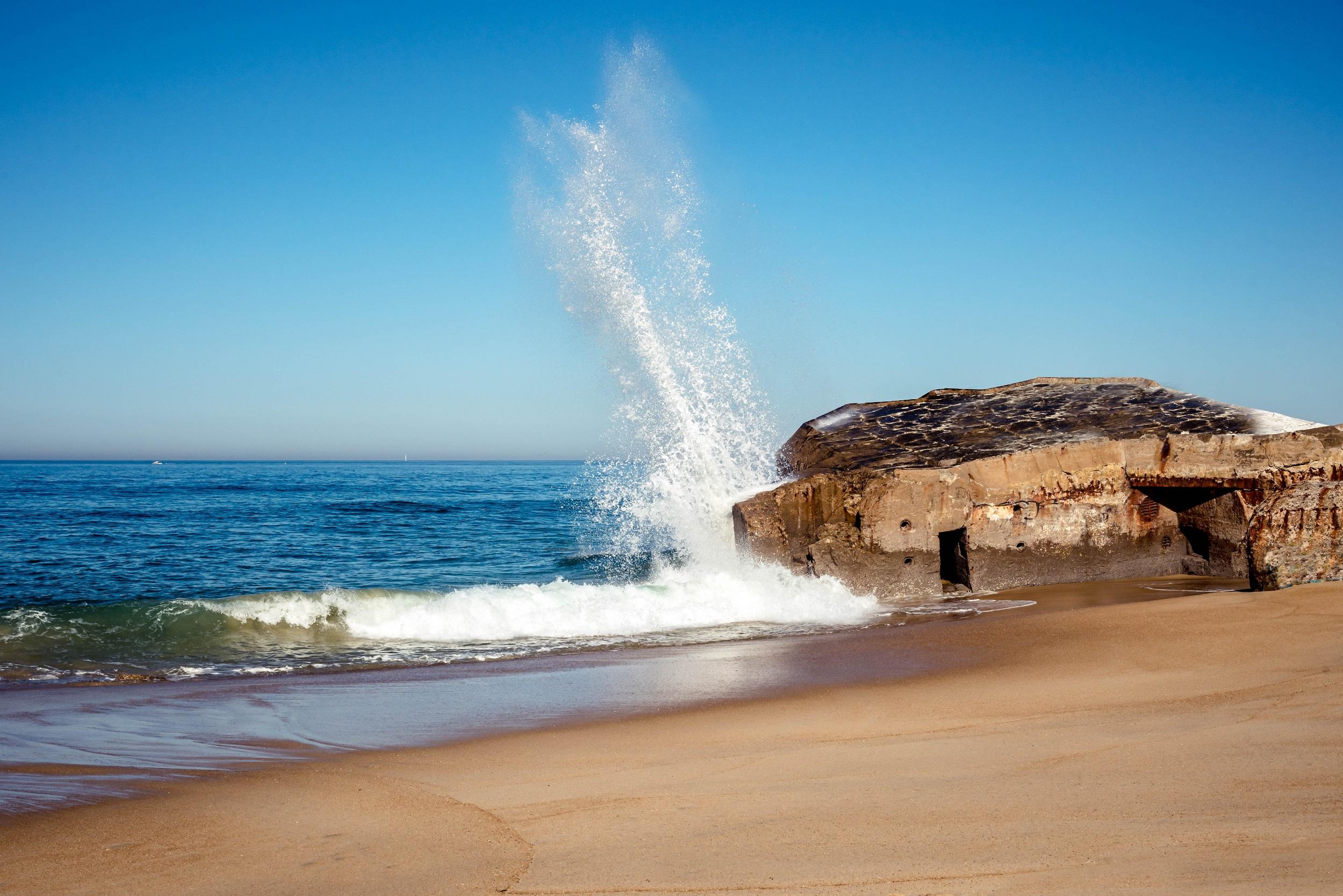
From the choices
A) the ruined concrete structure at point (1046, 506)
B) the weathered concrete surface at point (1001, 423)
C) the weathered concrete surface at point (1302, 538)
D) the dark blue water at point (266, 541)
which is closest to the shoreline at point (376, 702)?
the ruined concrete structure at point (1046, 506)

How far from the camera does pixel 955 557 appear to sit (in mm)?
10000

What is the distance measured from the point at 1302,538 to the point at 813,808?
20.6 ft

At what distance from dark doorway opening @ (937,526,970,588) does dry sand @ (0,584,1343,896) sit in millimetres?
4343

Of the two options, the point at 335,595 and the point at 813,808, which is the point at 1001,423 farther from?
the point at 813,808

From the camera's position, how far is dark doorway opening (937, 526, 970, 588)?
9.71m

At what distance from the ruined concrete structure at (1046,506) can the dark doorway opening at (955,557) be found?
0.07ft

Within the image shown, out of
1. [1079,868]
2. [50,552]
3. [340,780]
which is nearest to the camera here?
[1079,868]

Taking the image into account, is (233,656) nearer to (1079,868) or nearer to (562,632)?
(562,632)

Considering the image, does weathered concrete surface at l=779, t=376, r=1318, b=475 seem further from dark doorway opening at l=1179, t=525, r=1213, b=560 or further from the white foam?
the white foam

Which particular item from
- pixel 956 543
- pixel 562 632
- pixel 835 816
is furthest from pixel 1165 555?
pixel 835 816

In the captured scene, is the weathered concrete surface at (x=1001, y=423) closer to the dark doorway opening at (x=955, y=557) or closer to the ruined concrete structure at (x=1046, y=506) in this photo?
the ruined concrete structure at (x=1046, y=506)

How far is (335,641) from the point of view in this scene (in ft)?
29.0

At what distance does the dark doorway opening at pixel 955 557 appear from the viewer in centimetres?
971

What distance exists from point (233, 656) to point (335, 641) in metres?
0.98
